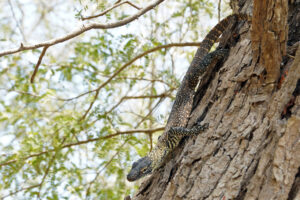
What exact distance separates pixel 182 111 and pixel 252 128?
209 cm

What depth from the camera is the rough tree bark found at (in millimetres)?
2918

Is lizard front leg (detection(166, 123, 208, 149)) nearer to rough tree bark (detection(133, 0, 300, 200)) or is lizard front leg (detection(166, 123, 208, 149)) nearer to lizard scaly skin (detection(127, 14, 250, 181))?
lizard scaly skin (detection(127, 14, 250, 181))

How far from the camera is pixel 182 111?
537 centimetres

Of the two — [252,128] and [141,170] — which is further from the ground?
[141,170]

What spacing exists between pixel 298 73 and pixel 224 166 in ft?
3.52

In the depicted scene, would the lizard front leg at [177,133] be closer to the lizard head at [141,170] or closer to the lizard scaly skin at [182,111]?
the lizard scaly skin at [182,111]

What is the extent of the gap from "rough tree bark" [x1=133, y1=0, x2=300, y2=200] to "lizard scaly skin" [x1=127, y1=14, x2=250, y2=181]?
471 millimetres

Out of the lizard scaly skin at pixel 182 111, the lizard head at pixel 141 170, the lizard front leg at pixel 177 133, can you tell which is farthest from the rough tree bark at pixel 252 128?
the lizard head at pixel 141 170

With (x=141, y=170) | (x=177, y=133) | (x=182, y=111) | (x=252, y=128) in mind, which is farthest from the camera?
(x=182, y=111)

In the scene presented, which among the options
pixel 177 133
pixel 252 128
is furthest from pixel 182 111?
pixel 252 128

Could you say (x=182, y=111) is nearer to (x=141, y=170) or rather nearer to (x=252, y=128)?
(x=141, y=170)

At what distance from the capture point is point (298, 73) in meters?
3.13

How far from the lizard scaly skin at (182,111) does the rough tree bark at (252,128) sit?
18.5 inches

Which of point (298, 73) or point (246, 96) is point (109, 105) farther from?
point (298, 73)
